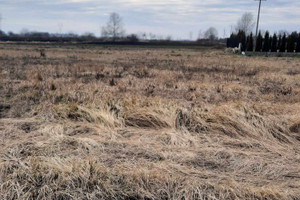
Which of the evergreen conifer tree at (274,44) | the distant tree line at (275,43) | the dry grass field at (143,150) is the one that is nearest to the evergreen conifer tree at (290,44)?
the distant tree line at (275,43)

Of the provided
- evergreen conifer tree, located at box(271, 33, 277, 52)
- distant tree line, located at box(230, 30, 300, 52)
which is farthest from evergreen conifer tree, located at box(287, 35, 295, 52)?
evergreen conifer tree, located at box(271, 33, 277, 52)

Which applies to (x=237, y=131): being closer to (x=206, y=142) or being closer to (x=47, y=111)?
(x=206, y=142)

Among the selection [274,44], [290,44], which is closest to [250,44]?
[274,44]

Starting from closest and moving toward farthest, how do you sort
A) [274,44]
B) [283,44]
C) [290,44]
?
[290,44] → [283,44] → [274,44]

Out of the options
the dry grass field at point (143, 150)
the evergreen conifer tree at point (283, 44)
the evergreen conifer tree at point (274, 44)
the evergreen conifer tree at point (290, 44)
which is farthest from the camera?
the evergreen conifer tree at point (274, 44)

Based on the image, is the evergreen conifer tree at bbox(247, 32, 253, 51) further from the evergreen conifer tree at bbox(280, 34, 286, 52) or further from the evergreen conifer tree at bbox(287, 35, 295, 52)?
the evergreen conifer tree at bbox(287, 35, 295, 52)

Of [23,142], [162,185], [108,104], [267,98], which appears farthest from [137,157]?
[267,98]

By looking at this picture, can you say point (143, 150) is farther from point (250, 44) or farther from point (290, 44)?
point (250, 44)

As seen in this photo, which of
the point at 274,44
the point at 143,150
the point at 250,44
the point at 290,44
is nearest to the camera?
the point at 143,150

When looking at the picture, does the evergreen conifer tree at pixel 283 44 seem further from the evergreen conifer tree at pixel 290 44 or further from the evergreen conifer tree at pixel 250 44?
the evergreen conifer tree at pixel 250 44

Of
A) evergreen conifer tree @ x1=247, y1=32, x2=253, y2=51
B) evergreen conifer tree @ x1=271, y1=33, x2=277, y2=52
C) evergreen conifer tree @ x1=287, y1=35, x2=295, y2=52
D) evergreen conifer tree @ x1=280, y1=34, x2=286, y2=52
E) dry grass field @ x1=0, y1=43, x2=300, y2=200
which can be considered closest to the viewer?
dry grass field @ x1=0, y1=43, x2=300, y2=200

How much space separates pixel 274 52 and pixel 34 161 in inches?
1378

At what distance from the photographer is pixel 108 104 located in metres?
5.50

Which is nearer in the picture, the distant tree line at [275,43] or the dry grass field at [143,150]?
the dry grass field at [143,150]
